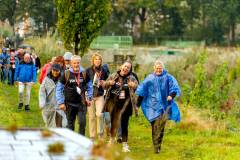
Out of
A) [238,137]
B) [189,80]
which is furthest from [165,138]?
[189,80]

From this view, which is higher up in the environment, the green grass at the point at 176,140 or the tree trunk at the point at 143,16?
the tree trunk at the point at 143,16

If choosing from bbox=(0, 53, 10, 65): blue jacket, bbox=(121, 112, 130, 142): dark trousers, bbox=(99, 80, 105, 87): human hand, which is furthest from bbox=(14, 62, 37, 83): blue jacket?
bbox=(0, 53, 10, 65): blue jacket

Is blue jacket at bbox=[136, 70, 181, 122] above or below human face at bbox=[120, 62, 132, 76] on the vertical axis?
below

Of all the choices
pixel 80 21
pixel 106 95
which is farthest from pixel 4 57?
pixel 106 95

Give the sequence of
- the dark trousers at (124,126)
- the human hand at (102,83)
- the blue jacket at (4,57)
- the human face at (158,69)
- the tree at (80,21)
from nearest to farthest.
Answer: the human face at (158,69)
the dark trousers at (124,126)
the human hand at (102,83)
the tree at (80,21)
the blue jacket at (4,57)

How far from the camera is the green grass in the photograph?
1273 centimetres

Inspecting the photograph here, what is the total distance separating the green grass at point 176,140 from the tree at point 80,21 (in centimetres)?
341

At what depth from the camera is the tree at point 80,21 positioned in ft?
68.1

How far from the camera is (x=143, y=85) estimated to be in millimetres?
12586

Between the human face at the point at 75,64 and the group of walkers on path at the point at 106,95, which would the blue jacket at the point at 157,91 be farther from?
→ the human face at the point at 75,64

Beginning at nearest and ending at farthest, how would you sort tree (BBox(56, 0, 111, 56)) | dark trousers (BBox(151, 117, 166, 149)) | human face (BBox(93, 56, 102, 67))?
dark trousers (BBox(151, 117, 166, 149)), human face (BBox(93, 56, 102, 67)), tree (BBox(56, 0, 111, 56))

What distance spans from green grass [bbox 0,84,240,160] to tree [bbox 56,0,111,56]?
3.41m

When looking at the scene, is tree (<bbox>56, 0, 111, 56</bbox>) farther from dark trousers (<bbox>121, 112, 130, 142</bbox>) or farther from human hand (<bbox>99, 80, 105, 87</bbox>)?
dark trousers (<bbox>121, 112, 130, 142</bbox>)

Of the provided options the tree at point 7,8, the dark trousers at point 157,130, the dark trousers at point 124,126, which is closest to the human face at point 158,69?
the dark trousers at point 157,130
